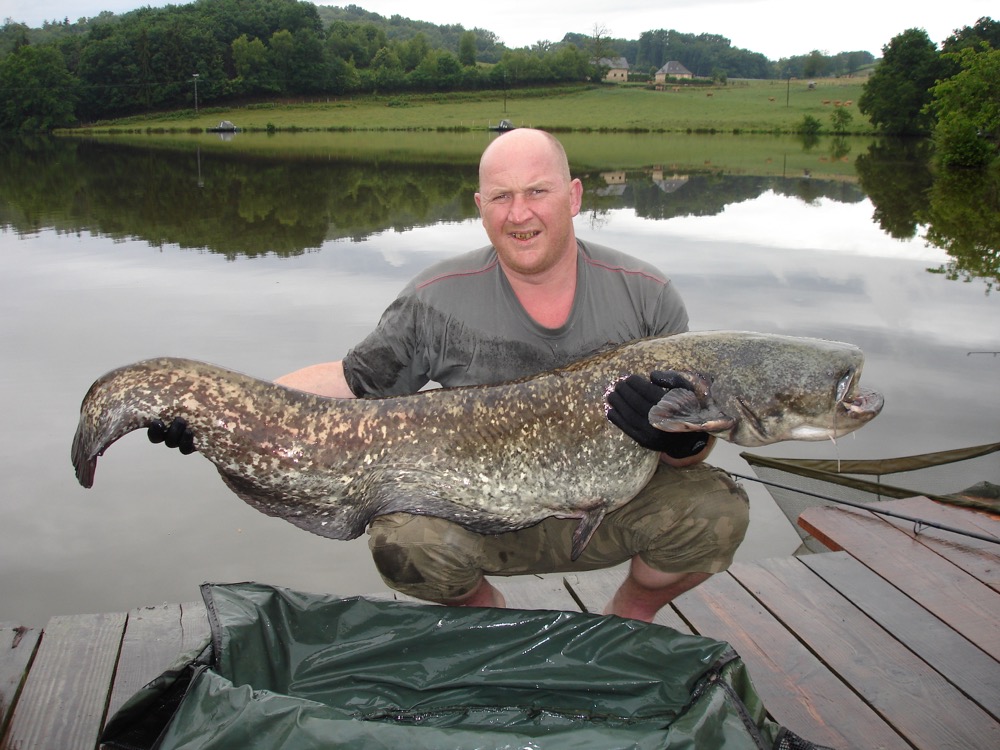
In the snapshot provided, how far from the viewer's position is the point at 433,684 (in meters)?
2.50

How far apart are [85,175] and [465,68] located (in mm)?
68781

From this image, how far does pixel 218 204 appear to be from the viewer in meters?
22.0

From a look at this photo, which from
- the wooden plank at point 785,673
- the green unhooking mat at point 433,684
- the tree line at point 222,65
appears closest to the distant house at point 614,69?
the tree line at point 222,65

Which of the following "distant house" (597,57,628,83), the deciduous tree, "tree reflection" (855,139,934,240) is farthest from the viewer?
"distant house" (597,57,628,83)

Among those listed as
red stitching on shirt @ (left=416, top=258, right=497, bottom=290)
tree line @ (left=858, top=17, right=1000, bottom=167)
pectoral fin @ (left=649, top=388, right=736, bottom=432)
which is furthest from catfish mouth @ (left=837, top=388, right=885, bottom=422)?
tree line @ (left=858, top=17, right=1000, bottom=167)

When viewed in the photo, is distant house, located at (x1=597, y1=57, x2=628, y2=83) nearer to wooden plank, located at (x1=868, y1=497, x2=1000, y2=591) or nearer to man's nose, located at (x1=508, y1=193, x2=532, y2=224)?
wooden plank, located at (x1=868, y1=497, x2=1000, y2=591)

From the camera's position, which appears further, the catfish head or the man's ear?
the man's ear

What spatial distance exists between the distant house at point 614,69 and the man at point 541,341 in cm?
10468

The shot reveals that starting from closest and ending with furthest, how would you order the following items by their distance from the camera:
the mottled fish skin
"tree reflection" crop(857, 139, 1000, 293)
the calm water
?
the mottled fish skin
the calm water
"tree reflection" crop(857, 139, 1000, 293)

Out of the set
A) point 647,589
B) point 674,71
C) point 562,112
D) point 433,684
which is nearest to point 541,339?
point 647,589

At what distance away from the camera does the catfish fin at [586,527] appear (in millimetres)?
2805

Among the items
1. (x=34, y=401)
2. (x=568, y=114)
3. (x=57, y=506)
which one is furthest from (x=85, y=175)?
(x=568, y=114)

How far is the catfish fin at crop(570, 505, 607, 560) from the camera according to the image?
9.20ft

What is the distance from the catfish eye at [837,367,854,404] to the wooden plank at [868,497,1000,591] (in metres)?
1.16
